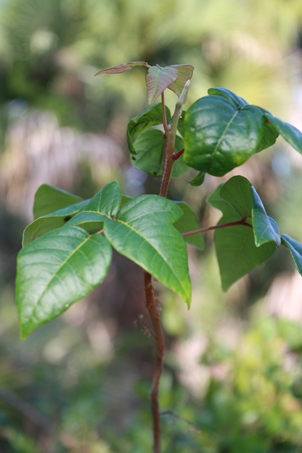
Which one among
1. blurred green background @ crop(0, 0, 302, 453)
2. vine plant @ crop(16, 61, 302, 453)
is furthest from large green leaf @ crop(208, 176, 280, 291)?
blurred green background @ crop(0, 0, 302, 453)

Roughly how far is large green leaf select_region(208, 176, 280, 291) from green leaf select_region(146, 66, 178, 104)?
0.09m

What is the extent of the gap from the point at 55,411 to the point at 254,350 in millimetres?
708

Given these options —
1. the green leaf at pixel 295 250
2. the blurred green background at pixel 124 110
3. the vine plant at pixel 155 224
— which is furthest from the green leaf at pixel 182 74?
the blurred green background at pixel 124 110

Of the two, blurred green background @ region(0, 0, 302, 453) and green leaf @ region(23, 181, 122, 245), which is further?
blurred green background @ region(0, 0, 302, 453)

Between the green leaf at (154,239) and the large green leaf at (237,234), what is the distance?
0.08 metres

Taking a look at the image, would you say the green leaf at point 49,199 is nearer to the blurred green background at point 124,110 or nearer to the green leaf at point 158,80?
the green leaf at point 158,80

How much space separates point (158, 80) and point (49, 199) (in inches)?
7.6

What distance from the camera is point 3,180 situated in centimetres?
422

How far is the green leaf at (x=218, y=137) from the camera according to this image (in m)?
0.33

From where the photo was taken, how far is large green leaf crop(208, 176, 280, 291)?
39cm

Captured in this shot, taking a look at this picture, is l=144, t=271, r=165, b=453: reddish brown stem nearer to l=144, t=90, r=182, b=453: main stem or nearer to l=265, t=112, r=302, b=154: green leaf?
l=144, t=90, r=182, b=453: main stem

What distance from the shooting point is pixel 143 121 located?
425mm

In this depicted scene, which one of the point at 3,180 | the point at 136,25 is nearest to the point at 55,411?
the point at 3,180

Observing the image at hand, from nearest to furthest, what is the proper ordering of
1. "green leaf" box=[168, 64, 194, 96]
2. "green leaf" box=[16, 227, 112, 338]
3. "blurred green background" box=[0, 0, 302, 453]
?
"green leaf" box=[16, 227, 112, 338]
"green leaf" box=[168, 64, 194, 96]
"blurred green background" box=[0, 0, 302, 453]
